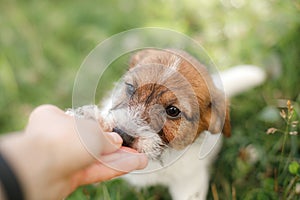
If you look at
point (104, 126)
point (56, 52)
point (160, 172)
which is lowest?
point (160, 172)

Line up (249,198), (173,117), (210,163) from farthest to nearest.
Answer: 1. (210,163)
2. (249,198)
3. (173,117)

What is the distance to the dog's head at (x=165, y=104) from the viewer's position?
1864mm

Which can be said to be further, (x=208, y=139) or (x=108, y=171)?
(x=208, y=139)

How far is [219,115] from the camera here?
7.90ft

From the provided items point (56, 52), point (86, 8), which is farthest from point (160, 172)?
point (86, 8)

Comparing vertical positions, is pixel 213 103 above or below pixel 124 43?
below

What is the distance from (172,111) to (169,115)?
0.02m

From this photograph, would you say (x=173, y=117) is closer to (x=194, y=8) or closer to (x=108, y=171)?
(x=108, y=171)

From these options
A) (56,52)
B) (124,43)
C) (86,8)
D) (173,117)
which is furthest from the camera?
(86,8)

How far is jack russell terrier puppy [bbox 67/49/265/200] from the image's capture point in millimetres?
1876

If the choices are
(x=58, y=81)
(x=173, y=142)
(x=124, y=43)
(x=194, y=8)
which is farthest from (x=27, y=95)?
(x=173, y=142)

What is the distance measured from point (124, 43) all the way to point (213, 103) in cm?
117

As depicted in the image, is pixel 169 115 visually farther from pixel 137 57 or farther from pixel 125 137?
pixel 137 57

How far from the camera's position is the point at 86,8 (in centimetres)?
452
